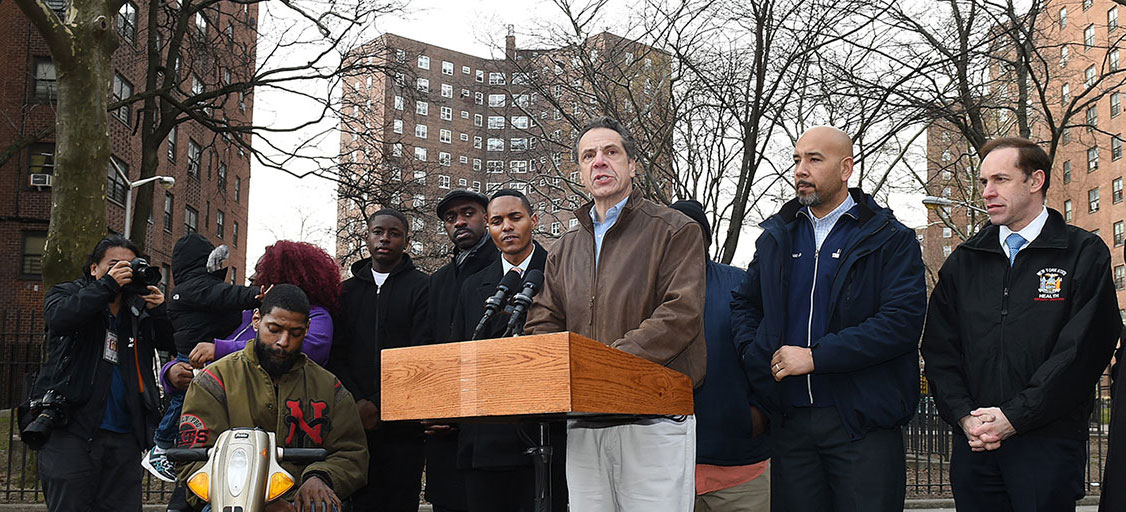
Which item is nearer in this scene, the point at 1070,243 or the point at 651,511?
the point at 651,511

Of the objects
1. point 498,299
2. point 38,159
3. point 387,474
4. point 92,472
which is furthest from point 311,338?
point 38,159

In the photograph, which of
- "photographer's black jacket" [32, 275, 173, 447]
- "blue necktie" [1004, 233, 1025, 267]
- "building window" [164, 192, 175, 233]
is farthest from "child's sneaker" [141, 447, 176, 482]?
"building window" [164, 192, 175, 233]

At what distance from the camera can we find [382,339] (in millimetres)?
6520

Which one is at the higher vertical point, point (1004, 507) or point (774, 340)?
point (774, 340)

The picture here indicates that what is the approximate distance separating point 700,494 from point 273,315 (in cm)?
251

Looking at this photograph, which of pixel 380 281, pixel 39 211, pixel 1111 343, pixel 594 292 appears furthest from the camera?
pixel 39 211

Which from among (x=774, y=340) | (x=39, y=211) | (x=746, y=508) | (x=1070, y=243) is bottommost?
(x=746, y=508)

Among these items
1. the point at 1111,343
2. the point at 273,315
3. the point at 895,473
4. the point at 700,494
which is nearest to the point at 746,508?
the point at 700,494

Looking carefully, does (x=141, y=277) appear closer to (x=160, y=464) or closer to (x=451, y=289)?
(x=160, y=464)

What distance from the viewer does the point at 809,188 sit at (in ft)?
15.1

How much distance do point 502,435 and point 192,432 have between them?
1.57 m

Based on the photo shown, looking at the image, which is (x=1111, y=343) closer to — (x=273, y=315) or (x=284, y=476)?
(x=284, y=476)

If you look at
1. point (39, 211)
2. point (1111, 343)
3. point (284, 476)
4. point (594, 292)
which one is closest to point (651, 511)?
point (594, 292)

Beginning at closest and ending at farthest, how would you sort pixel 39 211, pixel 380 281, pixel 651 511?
1. pixel 651 511
2. pixel 380 281
3. pixel 39 211
